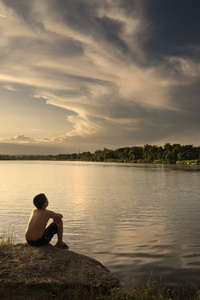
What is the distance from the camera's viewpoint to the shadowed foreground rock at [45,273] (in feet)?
21.1

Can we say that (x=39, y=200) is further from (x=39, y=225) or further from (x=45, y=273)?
(x=45, y=273)

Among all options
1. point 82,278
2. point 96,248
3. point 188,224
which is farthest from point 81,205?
point 82,278

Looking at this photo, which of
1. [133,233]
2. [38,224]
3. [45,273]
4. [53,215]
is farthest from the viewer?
[133,233]

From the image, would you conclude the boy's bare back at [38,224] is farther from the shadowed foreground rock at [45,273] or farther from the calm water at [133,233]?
the calm water at [133,233]

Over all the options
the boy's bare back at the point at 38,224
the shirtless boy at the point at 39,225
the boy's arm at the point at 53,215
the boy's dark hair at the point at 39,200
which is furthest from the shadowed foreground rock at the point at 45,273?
the boy's dark hair at the point at 39,200

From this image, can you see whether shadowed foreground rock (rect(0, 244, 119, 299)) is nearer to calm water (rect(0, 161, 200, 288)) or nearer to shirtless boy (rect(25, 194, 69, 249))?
shirtless boy (rect(25, 194, 69, 249))

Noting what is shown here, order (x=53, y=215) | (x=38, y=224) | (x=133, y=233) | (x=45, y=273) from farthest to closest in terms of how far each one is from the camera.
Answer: (x=133, y=233), (x=53, y=215), (x=38, y=224), (x=45, y=273)

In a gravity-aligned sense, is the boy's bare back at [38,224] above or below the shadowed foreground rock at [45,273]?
above

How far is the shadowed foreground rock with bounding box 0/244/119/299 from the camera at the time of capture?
643cm

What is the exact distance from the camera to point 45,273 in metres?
6.96

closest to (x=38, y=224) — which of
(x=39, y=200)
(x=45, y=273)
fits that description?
(x=39, y=200)

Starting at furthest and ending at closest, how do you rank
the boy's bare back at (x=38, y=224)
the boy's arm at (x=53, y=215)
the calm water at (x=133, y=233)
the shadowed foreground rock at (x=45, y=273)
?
1. the calm water at (x=133, y=233)
2. the boy's arm at (x=53, y=215)
3. the boy's bare back at (x=38, y=224)
4. the shadowed foreground rock at (x=45, y=273)

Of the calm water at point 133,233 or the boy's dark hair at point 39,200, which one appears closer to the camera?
the boy's dark hair at point 39,200

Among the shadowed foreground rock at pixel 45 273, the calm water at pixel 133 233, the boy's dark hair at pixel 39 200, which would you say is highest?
the boy's dark hair at pixel 39 200
